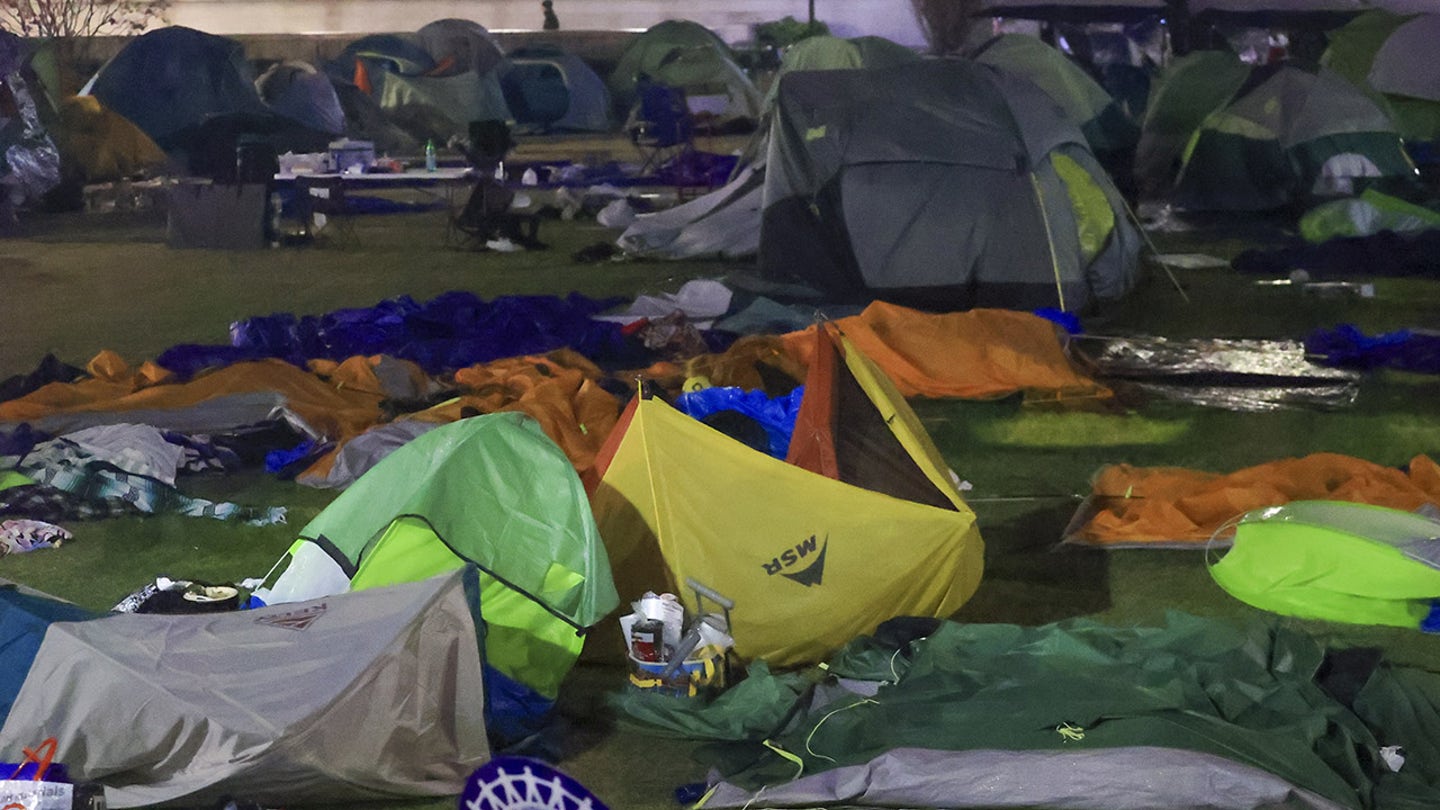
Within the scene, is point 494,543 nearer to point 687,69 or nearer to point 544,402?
point 544,402

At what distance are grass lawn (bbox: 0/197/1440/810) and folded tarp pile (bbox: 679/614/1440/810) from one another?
38cm

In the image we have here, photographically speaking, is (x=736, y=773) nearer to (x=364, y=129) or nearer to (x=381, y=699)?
(x=381, y=699)

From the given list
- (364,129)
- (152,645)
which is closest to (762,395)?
(152,645)

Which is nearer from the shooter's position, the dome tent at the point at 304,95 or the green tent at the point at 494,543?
the green tent at the point at 494,543

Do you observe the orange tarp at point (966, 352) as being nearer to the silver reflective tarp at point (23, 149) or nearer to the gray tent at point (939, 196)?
the gray tent at point (939, 196)

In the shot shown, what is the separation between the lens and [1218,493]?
676 cm

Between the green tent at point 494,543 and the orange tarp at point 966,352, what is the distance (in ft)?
12.0

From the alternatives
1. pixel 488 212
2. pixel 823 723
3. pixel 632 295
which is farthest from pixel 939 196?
pixel 823 723

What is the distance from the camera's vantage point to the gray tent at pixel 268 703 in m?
4.21

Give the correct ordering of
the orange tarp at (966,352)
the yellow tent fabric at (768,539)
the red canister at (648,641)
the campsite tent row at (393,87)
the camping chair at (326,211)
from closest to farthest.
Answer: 1. the red canister at (648,641)
2. the yellow tent fabric at (768,539)
3. the orange tarp at (966,352)
4. the camping chair at (326,211)
5. the campsite tent row at (393,87)

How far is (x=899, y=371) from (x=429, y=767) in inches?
205

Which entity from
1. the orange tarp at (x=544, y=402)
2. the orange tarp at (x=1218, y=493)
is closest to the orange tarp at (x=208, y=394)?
the orange tarp at (x=544, y=402)

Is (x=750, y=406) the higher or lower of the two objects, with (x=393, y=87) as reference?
higher

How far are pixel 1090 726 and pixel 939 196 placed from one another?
24.1 feet
